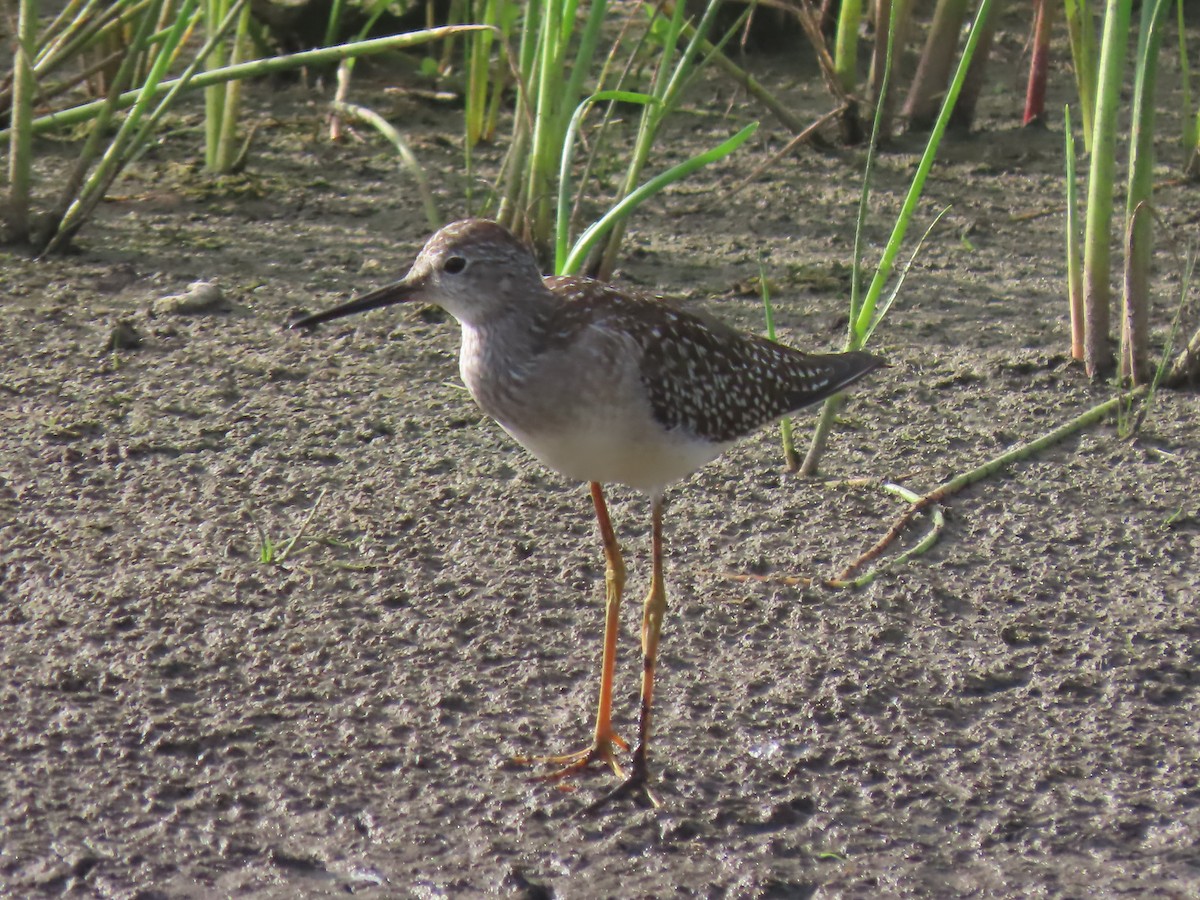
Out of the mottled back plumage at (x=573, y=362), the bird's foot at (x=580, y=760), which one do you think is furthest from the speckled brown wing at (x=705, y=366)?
the bird's foot at (x=580, y=760)

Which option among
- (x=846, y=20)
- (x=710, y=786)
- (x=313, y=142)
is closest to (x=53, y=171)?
(x=313, y=142)

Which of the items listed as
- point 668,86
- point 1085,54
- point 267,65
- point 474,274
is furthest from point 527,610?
point 1085,54

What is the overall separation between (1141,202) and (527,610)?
2379mm

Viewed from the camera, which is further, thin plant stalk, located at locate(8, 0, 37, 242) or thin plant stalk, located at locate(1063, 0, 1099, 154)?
thin plant stalk, located at locate(8, 0, 37, 242)

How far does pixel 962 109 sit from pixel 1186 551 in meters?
3.39

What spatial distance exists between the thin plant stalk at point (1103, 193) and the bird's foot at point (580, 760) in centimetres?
249

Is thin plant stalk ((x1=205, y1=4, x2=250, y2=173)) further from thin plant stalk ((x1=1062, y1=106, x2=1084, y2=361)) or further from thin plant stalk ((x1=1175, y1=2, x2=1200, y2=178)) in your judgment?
thin plant stalk ((x1=1175, y1=2, x2=1200, y2=178))

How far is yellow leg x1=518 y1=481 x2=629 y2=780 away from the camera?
148 inches

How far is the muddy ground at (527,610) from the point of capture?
345 cm

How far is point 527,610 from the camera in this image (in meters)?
4.32

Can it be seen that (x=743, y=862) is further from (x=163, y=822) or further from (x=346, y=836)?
(x=163, y=822)

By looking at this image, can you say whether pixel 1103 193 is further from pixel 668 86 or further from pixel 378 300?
pixel 378 300

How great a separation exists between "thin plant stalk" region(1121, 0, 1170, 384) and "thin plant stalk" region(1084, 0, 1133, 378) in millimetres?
64

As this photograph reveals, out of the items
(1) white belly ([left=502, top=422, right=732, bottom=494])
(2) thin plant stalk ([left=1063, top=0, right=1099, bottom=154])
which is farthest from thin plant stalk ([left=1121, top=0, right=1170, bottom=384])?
(1) white belly ([left=502, top=422, right=732, bottom=494])
